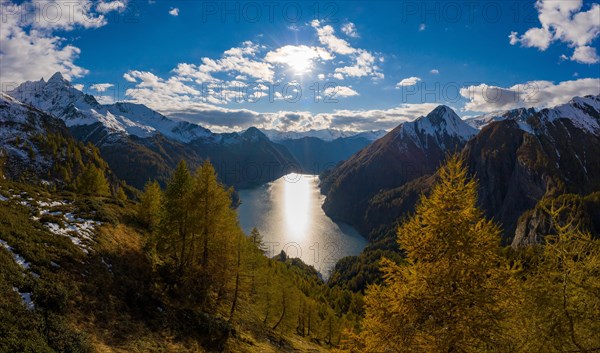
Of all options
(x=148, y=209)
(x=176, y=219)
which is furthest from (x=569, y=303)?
(x=148, y=209)

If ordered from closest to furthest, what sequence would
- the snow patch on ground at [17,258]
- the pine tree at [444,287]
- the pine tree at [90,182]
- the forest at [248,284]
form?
the forest at [248,284] → the pine tree at [444,287] → the snow patch on ground at [17,258] → the pine tree at [90,182]

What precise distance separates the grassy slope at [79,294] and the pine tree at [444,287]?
1364 centimetres

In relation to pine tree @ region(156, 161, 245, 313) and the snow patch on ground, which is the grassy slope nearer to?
the snow patch on ground

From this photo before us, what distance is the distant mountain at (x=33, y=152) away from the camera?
122 meters

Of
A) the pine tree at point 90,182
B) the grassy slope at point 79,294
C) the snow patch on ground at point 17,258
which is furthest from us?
the pine tree at point 90,182

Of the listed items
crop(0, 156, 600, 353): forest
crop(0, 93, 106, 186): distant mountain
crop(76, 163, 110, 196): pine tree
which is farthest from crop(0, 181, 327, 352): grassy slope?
crop(0, 93, 106, 186): distant mountain

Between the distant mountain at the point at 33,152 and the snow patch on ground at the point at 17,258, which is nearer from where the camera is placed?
the snow patch on ground at the point at 17,258

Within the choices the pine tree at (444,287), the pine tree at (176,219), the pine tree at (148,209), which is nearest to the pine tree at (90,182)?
the pine tree at (148,209)

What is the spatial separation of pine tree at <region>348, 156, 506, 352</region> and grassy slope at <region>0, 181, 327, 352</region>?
13.6m

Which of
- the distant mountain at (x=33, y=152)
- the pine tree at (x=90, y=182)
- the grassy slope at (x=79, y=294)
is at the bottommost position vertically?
the grassy slope at (x=79, y=294)

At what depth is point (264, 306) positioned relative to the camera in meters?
41.8

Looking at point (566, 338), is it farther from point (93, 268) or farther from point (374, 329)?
point (93, 268)

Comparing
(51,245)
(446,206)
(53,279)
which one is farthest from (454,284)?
(51,245)

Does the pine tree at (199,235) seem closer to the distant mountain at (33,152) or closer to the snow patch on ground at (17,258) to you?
the snow patch on ground at (17,258)
